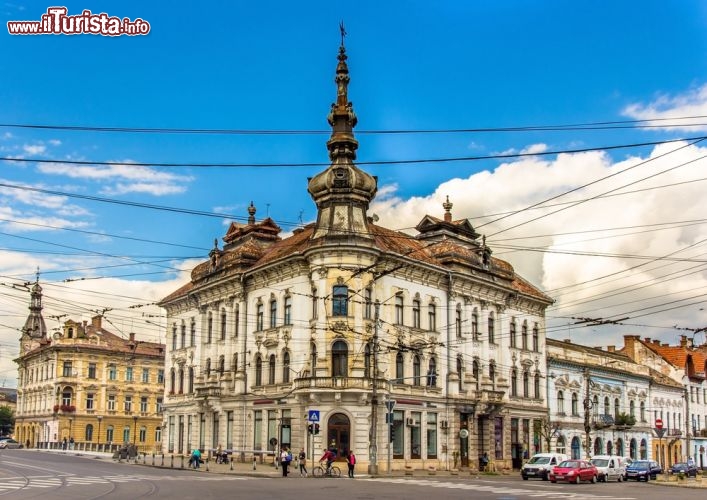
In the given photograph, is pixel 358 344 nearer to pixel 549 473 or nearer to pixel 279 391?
pixel 279 391

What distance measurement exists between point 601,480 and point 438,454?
9845 millimetres

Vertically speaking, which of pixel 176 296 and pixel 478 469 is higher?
pixel 176 296

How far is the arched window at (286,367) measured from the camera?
163 feet

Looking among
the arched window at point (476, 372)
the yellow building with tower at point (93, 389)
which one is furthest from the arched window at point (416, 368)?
the yellow building with tower at point (93, 389)

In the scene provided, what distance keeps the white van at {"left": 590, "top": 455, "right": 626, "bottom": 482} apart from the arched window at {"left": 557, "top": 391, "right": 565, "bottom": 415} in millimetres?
14757

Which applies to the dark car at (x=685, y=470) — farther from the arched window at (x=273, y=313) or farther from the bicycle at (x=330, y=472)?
the arched window at (x=273, y=313)

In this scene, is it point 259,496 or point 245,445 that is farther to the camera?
point 245,445

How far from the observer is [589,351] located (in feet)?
231

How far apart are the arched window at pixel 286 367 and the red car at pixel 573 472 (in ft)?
52.5

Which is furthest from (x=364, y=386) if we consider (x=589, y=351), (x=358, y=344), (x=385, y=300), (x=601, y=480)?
(x=589, y=351)

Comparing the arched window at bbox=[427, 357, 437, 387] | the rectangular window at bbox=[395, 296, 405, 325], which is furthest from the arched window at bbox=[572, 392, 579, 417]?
the rectangular window at bbox=[395, 296, 405, 325]

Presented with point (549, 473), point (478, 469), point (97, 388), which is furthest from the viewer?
point (97, 388)

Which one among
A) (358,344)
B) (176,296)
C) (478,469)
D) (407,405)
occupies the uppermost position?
(176,296)

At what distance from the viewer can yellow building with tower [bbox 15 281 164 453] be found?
91438 millimetres
